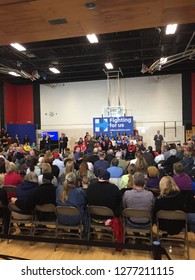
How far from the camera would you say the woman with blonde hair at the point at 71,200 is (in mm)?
3852

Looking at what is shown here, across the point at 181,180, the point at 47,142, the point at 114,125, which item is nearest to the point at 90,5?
the point at 181,180

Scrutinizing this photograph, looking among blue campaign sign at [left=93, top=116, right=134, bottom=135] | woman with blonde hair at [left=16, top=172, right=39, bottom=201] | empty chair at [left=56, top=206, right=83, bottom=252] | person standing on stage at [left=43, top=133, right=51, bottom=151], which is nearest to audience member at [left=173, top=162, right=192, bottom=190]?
empty chair at [left=56, top=206, right=83, bottom=252]

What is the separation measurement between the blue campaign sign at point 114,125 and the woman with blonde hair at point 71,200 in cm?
1145

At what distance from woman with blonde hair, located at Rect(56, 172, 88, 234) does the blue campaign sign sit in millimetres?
11455

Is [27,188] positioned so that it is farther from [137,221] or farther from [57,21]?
[57,21]

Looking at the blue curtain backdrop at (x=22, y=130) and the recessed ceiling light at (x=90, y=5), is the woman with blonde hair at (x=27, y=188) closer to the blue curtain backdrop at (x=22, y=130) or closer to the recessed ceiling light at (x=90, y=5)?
the recessed ceiling light at (x=90, y=5)

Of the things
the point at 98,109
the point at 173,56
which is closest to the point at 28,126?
the point at 98,109

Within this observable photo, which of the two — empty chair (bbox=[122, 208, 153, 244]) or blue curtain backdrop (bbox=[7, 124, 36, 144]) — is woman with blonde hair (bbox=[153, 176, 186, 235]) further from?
blue curtain backdrop (bbox=[7, 124, 36, 144])

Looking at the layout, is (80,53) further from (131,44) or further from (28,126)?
(28,126)

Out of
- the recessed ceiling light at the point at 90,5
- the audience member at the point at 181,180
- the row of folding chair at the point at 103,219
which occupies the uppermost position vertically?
the recessed ceiling light at the point at 90,5

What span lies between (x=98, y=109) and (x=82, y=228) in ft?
45.7

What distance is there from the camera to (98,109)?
17406 millimetres

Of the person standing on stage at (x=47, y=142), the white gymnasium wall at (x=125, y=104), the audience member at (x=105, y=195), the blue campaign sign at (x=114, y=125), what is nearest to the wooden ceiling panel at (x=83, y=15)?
the audience member at (x=105, y=195)
